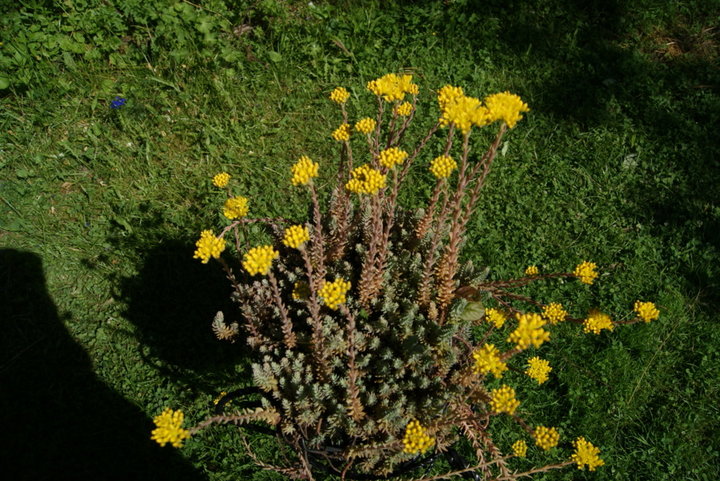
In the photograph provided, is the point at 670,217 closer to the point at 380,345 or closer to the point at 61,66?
the point at 380,345

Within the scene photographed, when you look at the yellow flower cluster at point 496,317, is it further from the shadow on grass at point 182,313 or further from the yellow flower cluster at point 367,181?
the shadow on grass at point 182,313

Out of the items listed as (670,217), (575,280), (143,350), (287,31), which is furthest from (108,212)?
(670,217)

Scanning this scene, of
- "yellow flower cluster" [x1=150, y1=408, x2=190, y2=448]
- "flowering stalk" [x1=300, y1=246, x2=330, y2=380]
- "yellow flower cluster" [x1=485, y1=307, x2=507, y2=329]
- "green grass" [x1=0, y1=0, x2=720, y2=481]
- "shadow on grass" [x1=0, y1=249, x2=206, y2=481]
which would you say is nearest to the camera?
"yellow flower cluster" [x1=150, y1=408, x2=190, y2=448]

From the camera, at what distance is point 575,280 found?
11.2 ft

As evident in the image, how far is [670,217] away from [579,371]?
4.88 feet

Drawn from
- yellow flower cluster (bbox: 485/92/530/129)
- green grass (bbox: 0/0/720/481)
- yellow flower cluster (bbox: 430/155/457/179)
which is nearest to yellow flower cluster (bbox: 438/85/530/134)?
yellow flower cluster (bbox: 485/92/530/129)

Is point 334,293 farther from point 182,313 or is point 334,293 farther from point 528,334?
point 182,313

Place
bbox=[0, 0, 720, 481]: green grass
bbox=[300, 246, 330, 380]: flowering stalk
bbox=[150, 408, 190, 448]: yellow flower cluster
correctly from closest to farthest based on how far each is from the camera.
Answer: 1. bbox=[150, 408, 190, 448]: yellow flower cluster
2. bbox=[300, 246, 330, 380]: flowering stalk
3. bbox=[0, 0, 720, 481]: green grass

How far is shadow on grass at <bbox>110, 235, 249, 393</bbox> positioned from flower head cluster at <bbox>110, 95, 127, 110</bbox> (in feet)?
4.39

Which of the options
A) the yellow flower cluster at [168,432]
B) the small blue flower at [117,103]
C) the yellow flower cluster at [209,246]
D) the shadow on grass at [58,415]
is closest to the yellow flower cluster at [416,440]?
the yellow flower cluster at [168,432]

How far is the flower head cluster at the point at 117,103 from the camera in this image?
3.97 meters

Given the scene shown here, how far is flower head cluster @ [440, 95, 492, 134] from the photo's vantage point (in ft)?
→ 5.23

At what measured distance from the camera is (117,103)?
3.98 metres

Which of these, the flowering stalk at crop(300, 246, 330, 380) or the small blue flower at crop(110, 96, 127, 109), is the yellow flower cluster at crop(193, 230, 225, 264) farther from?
the small blue flower at crop(110, 96, 127, 109)
